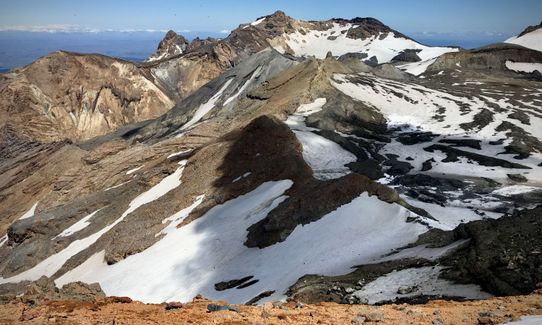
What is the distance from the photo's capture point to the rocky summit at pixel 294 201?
52.9 feet

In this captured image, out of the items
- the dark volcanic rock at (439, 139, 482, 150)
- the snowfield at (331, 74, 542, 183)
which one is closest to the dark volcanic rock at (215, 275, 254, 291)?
the snowfield at (331, 74, 542, 183)

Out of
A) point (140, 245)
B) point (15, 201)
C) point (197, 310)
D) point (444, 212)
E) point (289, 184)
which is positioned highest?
point (197, 310)

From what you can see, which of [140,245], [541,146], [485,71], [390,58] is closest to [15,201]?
[140,245]

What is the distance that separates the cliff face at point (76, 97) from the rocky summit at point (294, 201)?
164 inches

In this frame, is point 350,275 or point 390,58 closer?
point 350,275

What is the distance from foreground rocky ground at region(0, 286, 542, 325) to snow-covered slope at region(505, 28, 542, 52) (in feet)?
522

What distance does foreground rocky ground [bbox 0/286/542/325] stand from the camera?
11336 millimetres

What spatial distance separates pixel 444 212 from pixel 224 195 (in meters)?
16.8

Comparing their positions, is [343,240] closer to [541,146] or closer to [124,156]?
[124,156]

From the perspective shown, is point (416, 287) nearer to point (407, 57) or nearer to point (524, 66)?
point (524, 66)

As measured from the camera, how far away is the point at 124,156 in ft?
199

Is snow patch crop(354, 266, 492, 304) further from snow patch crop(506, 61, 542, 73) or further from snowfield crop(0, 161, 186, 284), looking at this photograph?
snow patch crop(506, 61, 542, 73)

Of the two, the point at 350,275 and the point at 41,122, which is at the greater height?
the point at 350,275

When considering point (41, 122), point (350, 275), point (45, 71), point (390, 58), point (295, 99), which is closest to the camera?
point (350, 275)
